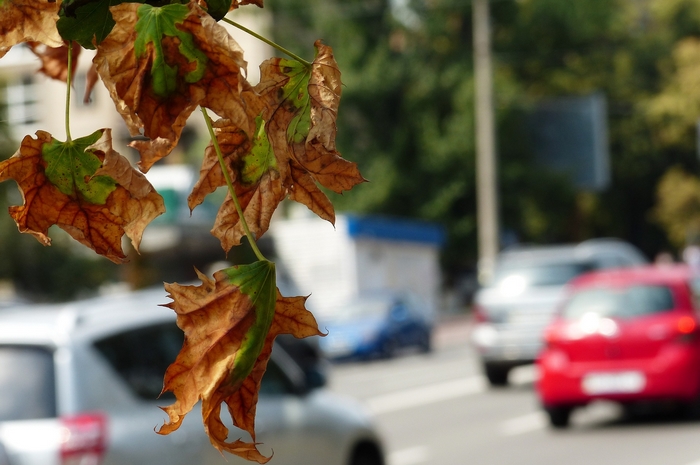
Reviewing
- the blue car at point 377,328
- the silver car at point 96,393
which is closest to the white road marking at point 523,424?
the silver car at point 96,393

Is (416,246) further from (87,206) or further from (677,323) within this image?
(87,206)

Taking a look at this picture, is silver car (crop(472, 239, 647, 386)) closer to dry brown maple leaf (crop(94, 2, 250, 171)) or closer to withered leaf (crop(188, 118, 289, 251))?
withered leaf (crop(188, 118, 289, 251))

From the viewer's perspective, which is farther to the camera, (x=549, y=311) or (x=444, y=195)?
(x=444, y=195)

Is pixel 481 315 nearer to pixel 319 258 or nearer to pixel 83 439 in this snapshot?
pixel 83 439

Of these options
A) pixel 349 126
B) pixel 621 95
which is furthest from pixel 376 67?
pixel 621 95

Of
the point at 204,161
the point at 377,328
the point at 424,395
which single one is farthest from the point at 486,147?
the point at 204,161
